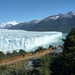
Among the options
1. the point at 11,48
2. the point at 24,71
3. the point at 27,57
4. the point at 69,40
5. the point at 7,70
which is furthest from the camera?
the point at 11,48

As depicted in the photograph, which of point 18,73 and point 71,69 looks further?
point 18,73

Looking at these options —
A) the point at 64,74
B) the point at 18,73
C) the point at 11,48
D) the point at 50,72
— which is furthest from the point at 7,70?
the point at 11,48

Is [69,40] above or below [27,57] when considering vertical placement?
above

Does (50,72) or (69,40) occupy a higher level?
(69,40)

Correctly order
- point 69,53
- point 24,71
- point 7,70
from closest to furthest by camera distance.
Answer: point 69,53, point 24,71, point 7,70

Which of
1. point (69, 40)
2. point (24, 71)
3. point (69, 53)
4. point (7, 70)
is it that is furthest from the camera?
point (7, 70)

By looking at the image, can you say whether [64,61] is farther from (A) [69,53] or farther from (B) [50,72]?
(B) [50,72]

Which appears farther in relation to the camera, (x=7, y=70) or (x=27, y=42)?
(x=27, y=42)

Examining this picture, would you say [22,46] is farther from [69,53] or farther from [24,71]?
[69,53]

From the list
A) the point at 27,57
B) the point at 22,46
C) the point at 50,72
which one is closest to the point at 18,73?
the point at 50,72
